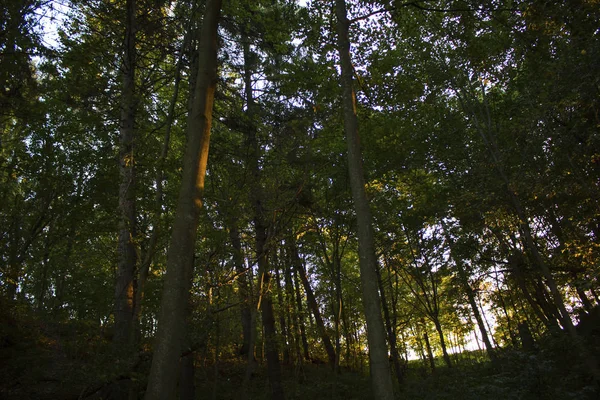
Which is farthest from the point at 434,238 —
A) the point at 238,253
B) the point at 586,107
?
the point at 238,253

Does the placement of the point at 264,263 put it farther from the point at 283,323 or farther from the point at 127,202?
the point at 283,323

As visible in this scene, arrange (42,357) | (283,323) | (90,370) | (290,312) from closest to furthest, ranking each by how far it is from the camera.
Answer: (90,370)
(42,357)
(290,312)
(283,323)

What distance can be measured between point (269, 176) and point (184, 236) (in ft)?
15.9

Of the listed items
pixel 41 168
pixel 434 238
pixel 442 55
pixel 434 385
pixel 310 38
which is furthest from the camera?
pixel 434 238

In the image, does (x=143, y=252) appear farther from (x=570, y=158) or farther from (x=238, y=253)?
(x=570, y=158)

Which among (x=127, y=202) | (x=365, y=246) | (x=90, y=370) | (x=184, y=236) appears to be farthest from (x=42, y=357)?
(x=365, y=246)

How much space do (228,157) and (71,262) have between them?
5732 millimetres

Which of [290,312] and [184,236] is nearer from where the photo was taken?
[184,236]

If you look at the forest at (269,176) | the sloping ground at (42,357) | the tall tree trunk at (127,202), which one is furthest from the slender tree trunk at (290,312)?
the sloping ground at (42,357)

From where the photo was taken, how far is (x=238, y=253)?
812 centimetres

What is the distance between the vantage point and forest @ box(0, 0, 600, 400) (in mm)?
5289

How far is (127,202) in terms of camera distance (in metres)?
7.32

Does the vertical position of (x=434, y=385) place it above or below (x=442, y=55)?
below

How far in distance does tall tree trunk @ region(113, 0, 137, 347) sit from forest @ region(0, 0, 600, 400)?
6 cm
